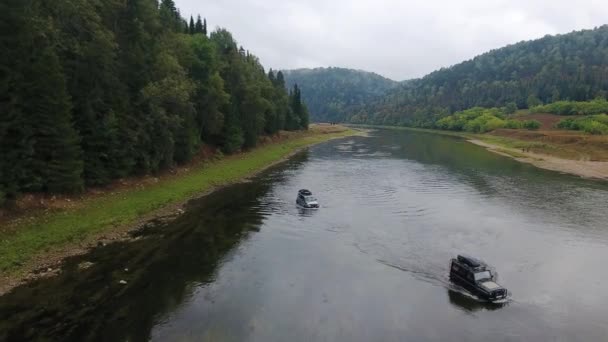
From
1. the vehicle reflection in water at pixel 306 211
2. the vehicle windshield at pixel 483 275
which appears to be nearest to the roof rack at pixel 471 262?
the vehicle windshield at pixel 483 275

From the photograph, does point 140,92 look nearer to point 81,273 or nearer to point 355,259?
point 81,273

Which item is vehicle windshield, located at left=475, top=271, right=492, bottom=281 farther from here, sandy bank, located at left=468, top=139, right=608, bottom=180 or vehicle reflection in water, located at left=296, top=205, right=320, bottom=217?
sandy bank, located at left=468, top=139, right=608, bottom=180

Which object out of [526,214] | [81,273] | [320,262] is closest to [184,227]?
[81,273]

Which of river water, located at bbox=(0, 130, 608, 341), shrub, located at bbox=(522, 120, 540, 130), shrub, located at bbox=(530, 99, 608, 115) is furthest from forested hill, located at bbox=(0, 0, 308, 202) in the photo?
shrub, located at bbox=(530, 99, 608, 115)

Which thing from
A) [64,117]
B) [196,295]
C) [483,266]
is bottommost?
[196,295]

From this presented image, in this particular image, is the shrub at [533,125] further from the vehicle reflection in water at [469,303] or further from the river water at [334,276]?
the vehicle reflection in water at [469,303]
